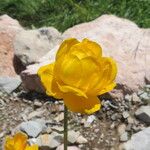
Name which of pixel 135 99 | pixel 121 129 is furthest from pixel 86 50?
pixel 135 99

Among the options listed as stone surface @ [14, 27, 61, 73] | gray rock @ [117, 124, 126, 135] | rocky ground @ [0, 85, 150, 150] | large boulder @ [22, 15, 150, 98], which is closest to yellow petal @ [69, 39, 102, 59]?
rocky ground @ [0, 85, 150, 150]

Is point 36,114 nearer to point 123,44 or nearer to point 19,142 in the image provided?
point 123,44

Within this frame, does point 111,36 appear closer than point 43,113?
No

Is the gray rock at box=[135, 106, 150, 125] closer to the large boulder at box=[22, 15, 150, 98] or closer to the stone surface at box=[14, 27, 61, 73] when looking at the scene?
the large boulder at box=[22, 15, 150, 98]

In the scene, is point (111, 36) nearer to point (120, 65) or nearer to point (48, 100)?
point (120, 65)

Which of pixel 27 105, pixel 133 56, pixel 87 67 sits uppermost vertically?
pixel 87 67

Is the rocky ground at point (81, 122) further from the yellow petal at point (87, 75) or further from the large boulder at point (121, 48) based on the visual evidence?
the yellow petal at point (87, 75)

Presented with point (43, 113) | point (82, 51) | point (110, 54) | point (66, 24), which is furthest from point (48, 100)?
point (82, 51)
